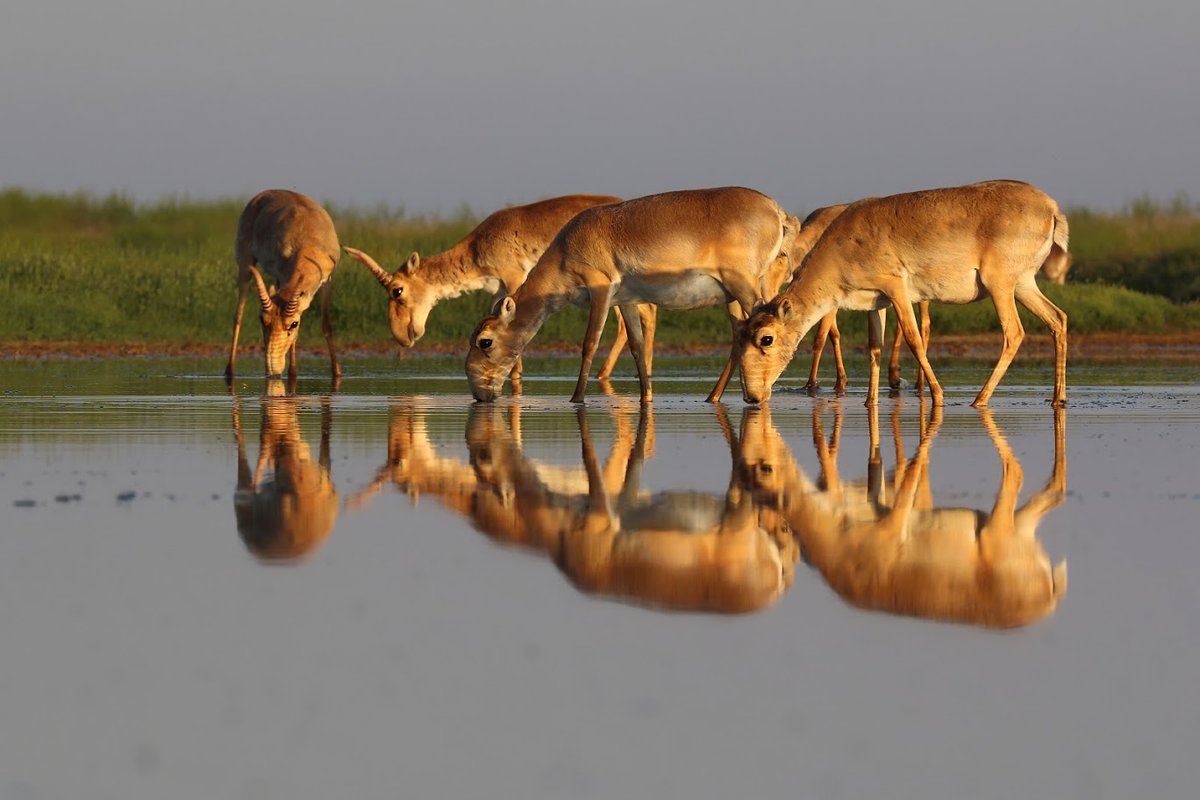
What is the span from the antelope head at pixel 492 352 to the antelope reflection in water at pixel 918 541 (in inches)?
279

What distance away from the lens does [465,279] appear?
23500mm

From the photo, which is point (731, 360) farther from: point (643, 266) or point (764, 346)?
point (764, 346)

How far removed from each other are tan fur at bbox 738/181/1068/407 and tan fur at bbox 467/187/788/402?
0.87 metres

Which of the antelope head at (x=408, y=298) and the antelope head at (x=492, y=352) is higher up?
the antelope head at (x=408, y=298)

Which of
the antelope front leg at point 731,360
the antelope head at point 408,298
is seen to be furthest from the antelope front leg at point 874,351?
the antelope head at point 408,298

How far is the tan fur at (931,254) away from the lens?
683 inches

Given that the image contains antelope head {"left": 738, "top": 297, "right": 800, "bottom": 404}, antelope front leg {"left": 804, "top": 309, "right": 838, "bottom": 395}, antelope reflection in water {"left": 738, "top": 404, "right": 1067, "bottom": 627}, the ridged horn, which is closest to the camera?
antelope reflection in water {"left": 738, "top": 404, "right": 1067, "bottom": 627}

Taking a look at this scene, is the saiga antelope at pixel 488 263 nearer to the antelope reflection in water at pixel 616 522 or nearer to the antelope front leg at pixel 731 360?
the antelope front leg at pixel 731 360

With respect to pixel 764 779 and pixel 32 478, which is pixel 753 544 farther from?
pixel 32 478

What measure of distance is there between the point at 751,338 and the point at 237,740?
12291 millimetres

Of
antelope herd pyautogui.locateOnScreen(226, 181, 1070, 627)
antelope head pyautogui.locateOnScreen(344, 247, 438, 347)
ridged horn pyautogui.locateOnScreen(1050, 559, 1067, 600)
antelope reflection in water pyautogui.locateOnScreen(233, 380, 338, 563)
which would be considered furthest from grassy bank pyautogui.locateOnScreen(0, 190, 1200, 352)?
ridged horn pyautogui.locateOnScreen(1050, 559, 1067, 600)

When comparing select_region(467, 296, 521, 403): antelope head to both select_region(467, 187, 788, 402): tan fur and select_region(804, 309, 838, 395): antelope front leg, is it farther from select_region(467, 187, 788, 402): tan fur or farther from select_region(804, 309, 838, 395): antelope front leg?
select_region(804, 309, 838, 395): antelope front leg

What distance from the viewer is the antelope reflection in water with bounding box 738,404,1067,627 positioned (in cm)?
640

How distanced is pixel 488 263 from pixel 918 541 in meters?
16.0
